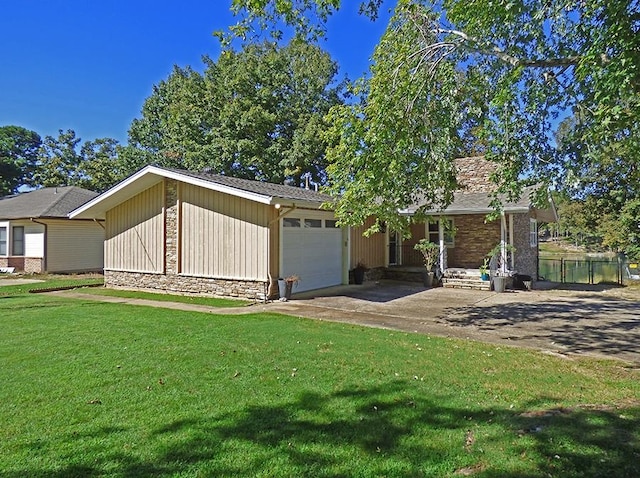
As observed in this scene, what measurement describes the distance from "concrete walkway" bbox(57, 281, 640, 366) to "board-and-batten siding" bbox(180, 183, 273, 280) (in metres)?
1.47

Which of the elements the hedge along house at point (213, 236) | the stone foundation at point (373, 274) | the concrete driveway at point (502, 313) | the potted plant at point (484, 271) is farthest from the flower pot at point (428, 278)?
the hedge along house at point (213, 236)

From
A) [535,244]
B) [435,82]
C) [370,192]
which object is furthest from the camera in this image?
[535,244]

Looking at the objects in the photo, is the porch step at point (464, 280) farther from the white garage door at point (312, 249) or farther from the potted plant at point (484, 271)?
the white garage door at point (312, 249)

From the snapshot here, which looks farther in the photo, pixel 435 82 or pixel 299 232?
pixel 299 232

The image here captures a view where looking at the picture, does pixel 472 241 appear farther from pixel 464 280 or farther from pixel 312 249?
pixel 312 249

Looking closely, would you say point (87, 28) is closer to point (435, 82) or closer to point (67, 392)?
point (435, 82)

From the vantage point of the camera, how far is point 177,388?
4.38 m

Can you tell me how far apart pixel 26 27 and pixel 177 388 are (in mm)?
10932

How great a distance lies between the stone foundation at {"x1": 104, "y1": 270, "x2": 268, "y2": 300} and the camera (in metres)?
11.2

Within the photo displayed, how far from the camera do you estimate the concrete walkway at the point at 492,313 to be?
6.89 metres

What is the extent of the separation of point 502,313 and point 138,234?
1112 centimetres

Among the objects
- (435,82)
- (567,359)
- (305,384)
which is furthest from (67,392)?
(435,82)

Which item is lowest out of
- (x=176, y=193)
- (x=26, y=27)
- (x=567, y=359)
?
(x=567, y=359)

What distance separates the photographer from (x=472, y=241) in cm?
1594
